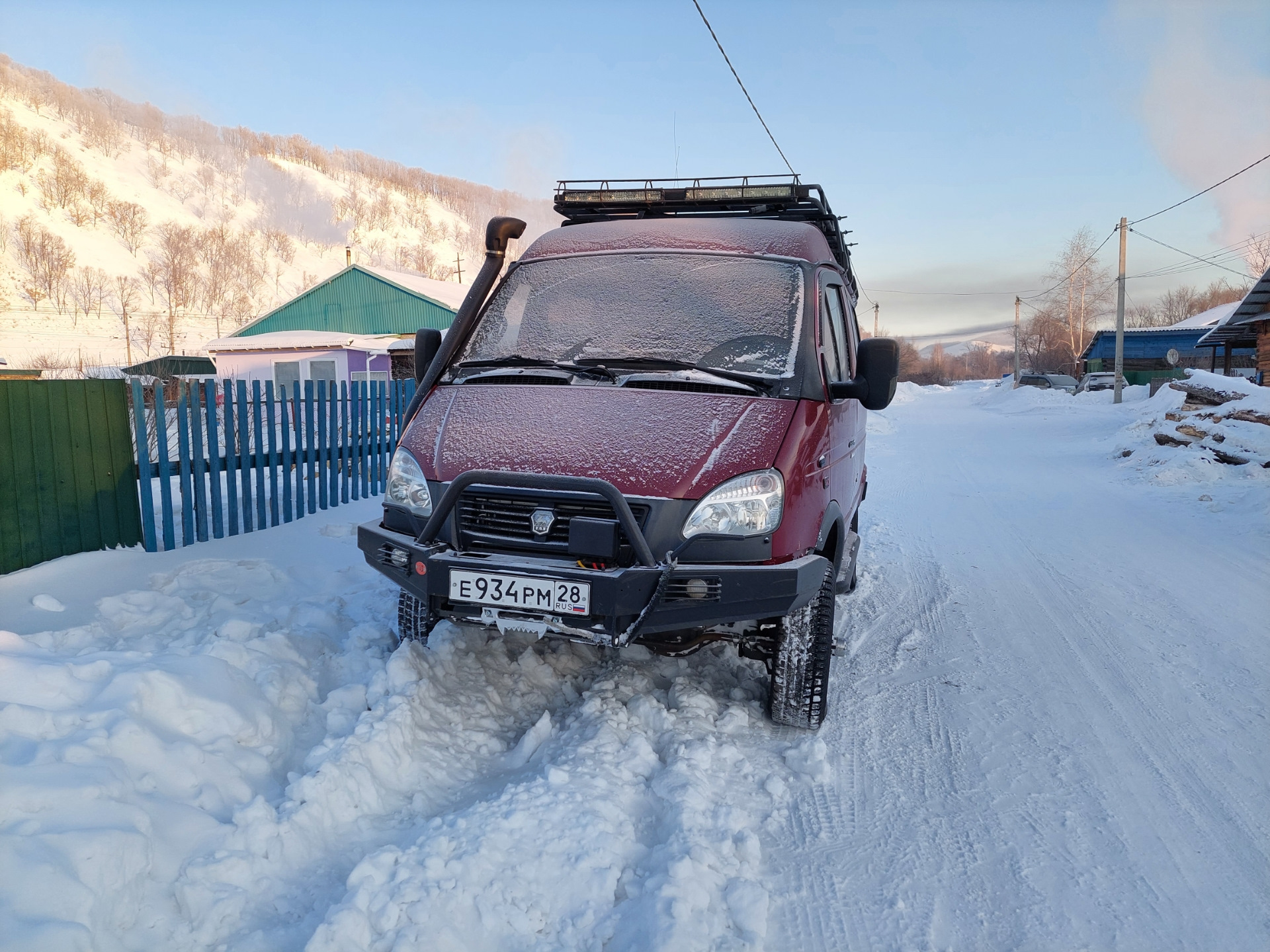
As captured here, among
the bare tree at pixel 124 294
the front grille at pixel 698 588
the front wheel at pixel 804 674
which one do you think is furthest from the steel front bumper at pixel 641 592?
the bare tree at pixel 124 294

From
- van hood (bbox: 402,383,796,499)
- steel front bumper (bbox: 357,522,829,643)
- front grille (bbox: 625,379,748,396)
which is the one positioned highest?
front grille (bbox: 625,379,748,396)

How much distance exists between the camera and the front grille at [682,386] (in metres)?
3.15

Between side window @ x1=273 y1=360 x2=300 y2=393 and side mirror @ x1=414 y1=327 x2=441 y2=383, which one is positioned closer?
side mirror @ x1=414 y1=327 x2=441 y2=383

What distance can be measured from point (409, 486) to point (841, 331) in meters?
2.49

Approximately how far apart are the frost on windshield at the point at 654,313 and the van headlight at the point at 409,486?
29.0 inches

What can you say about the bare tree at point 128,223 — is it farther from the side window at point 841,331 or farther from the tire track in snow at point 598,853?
the tire track in snow at point 598,853

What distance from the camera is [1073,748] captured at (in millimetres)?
3131

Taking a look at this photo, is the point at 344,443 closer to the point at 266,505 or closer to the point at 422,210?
the point at 266,505

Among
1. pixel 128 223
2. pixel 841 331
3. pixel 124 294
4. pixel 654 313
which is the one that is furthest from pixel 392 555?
pixel 128 223

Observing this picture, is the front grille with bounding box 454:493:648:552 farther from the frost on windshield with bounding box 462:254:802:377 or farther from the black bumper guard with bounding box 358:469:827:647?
the frost on windshield with bounding box 462:254:802:377

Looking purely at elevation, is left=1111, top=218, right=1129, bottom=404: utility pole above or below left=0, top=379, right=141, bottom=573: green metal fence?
above

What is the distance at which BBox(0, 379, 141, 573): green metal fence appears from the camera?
4836 millimetres

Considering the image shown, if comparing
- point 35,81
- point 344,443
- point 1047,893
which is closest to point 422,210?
point 35,81

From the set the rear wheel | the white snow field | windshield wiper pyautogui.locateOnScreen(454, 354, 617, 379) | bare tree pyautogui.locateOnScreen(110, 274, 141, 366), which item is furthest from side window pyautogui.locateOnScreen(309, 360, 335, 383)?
bare tree pyautogui.locateOnScreen(110, 274, 141, 366)
